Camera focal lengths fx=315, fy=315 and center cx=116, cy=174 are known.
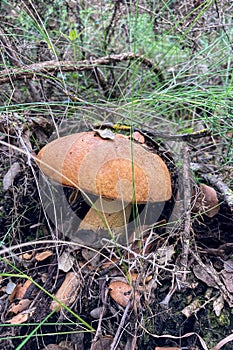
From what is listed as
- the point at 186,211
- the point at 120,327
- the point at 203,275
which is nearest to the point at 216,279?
the point at 203,275

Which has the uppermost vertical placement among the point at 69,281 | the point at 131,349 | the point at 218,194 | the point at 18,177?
the point at 18,177

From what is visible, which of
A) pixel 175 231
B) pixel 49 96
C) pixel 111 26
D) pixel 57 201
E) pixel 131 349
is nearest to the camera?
pixel 131 349

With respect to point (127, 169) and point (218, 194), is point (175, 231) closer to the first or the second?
point (218, 194)

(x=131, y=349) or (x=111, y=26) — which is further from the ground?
(x=111, y=26)

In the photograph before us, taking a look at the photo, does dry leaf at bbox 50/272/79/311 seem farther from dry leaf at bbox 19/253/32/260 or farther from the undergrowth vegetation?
dry leaf at bbox 19/253/32/260

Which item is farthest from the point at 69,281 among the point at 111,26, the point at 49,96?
the point at 111,26

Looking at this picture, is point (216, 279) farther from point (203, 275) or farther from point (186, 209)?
point (186, 209)

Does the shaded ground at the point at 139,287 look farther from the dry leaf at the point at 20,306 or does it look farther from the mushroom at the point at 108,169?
the mushroom at the point at 108,169
